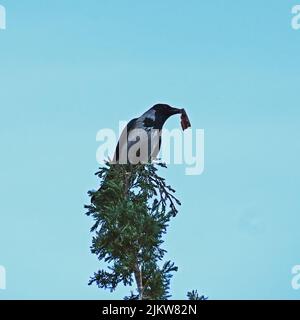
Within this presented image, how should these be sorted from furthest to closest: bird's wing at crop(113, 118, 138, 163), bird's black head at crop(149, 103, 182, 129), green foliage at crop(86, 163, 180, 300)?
bird's black head at crop(149, 103, 182, 129), bird's wing at crop(113, 118, 138, 163), green foliage at crop(86, 163, 180, 300)

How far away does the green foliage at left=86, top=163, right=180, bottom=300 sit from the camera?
276 inches

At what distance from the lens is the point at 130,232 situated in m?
6.98

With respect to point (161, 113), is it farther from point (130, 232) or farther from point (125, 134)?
point (130, 232)

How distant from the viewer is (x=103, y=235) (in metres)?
7.18

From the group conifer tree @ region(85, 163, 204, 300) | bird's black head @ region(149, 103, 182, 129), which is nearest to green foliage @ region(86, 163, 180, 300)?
conifer tree @ region(85, 163, 204, 300)

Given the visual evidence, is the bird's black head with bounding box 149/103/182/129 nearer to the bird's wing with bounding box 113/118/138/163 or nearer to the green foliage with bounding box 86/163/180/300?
the bird's wing with bounding box 113/118/138/163

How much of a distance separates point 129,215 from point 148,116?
320 centimetres

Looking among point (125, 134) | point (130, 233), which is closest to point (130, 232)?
point (130, 233)

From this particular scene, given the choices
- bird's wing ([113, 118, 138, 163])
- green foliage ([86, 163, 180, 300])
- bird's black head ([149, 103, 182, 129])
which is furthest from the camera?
bird's black head ([149, 103, 182, 129])

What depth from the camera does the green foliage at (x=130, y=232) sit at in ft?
23.0

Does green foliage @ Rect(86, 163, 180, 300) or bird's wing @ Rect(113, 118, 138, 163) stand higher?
bird's wing @ Rect(113, 118, 138, 163)

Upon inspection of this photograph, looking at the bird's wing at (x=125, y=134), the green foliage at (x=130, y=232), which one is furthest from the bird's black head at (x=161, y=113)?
the green foliage at (x=130, y=232)

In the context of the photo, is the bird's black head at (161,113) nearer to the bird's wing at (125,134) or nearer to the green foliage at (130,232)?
the bird's wing at (125,134)
